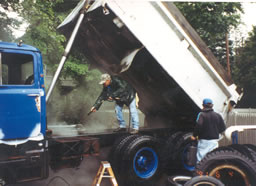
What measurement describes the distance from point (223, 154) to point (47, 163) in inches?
104

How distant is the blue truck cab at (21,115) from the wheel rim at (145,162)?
174 centimetres

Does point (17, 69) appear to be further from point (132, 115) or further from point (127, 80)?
point (127, 80)

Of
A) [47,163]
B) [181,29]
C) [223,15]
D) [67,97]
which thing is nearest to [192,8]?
[223,15]

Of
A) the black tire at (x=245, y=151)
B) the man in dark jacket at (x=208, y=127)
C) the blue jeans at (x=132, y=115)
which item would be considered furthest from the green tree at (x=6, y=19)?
the black tire at (x=245, y=151)

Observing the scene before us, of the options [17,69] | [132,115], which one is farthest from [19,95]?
[132,115]

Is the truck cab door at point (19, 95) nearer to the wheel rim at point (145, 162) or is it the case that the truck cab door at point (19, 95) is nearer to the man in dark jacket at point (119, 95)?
the man in dark jacket at point (119, 95)

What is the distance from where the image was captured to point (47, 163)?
12.9 feet

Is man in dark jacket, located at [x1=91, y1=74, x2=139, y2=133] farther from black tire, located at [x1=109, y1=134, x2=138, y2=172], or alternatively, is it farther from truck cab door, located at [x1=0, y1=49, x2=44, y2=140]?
truck cab door, located at [x1=0, y1=49, x2=44, y2=140]

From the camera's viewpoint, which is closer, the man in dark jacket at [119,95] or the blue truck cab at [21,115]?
the blue truck cab at [21,115]

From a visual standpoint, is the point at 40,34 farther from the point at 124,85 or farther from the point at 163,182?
the point at 163,182

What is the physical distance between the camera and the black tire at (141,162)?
184 inches

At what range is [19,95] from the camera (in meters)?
3.72

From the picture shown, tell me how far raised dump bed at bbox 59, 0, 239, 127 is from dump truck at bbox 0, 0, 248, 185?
16 mm

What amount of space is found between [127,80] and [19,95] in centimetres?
269
